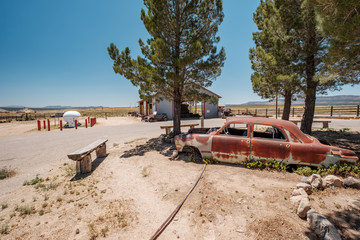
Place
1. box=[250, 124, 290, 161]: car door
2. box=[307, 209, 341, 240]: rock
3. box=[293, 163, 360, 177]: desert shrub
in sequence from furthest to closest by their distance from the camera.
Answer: box=[250, 124, 290, 161]: car door → box=[293, 163, 360, 177]: desert shrub → box=[307, 209, 341, 240]: rock

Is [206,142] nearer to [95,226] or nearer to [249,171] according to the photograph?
[249,171]

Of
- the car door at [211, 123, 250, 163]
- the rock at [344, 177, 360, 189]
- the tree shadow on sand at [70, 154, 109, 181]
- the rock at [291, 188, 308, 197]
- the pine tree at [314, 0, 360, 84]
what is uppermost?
the pine tree at [314, 0, 360, 84]

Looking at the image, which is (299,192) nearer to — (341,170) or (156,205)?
(341,170)

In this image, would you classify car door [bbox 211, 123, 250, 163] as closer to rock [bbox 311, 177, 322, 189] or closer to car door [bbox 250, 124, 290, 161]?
car door [bbox 250, 124, 290, 161]

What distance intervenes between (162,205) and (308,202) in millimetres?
Result: 2729

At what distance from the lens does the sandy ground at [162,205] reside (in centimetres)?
247

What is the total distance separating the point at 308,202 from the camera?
8.70ft

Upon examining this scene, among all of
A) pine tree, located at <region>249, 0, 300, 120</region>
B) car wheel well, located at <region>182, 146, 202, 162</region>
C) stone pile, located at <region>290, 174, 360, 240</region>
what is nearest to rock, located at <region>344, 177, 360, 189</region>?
stone pile, located at <region>290, 174, 360, 240</region>

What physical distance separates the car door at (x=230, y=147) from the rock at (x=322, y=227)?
2136mm

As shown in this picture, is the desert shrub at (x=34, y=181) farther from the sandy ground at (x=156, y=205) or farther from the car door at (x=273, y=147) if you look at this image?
the car door at (x=273, y=147)

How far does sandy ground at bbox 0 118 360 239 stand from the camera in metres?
2.47

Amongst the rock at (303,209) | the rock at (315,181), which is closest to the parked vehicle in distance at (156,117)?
the rock at (315,181)

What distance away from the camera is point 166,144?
7.89m

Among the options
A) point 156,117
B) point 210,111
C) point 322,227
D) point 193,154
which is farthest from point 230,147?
point 210,111
